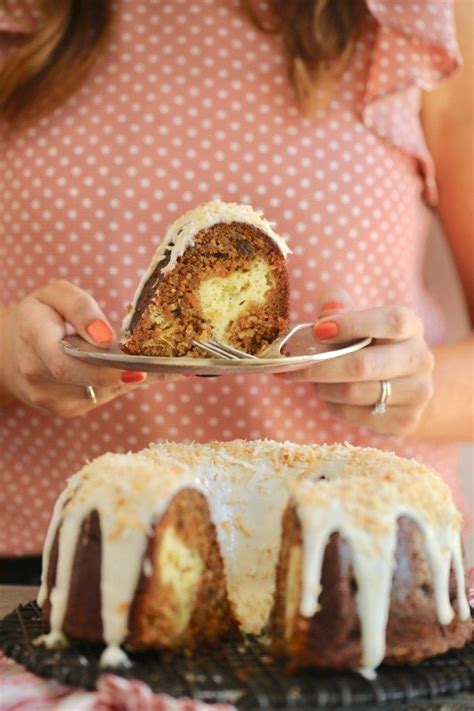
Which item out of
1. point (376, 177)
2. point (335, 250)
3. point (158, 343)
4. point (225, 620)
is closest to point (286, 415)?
point (335, 250)

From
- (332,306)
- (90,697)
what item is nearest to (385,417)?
(332,306)

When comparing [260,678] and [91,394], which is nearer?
[260,678]

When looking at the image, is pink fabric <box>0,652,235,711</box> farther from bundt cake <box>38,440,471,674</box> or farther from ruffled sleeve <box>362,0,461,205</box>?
ruffled sleeve <box>362,0,461,205</box>

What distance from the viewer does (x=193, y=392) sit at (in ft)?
4.81

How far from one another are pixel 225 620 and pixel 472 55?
0.98 metres

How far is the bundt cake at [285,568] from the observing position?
2.68 feet

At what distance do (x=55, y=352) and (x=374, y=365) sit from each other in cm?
36

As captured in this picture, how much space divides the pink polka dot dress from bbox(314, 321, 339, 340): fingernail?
0.45 metres

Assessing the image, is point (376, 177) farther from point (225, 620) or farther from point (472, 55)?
point (225, 620)

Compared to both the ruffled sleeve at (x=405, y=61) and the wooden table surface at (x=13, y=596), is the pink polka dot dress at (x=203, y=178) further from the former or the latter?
the wooden table surface at (x=13, y=596)

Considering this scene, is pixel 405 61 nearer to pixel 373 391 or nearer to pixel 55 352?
pixel 373 391

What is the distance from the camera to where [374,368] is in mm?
1132

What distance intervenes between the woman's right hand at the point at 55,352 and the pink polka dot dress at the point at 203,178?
203 millimetres

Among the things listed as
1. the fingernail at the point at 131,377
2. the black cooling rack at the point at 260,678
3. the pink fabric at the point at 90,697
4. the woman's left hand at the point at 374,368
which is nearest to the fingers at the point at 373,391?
the woman's left hand at the point at 374,368
